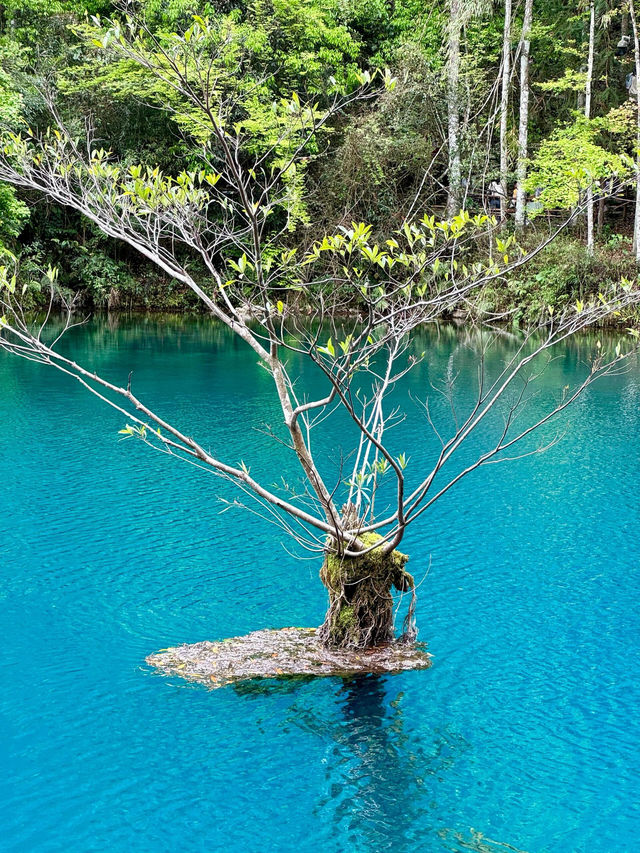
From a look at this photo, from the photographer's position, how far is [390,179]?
102ft

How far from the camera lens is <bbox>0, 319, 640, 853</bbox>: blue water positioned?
17.1 feet

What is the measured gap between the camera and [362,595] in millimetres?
6648

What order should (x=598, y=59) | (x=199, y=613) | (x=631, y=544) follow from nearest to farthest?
1. (x=199, y=613)
2. (x=631, y=544)
3. (x=598, y=59)

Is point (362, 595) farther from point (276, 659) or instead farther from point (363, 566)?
point (276, 659)

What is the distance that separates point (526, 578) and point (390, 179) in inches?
974

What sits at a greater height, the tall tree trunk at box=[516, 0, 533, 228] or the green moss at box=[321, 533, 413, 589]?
the tall tree trunk at box=[516, 0, 533, 228]

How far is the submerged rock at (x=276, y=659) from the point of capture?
21.9 feet

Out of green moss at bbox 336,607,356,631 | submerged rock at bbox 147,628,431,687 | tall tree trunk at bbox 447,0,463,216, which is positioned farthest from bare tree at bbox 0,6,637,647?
tall tree trunk at bbox 447,0,463,216

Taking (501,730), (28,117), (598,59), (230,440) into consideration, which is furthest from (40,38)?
(501,730)

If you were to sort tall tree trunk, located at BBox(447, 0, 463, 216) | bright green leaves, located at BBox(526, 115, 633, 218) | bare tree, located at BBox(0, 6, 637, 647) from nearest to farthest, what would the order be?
bare tree, located at BBox(0, 6, 637, 647) → bright green leaves, located at BBox(526, 115, 633, 218) → tall tree trunk, located at BBox(447, 0, 463, 216)

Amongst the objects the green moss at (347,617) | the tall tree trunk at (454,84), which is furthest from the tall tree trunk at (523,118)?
the green moss at (347,617)

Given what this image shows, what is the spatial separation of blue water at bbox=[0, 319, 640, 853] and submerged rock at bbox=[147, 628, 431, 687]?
13cm

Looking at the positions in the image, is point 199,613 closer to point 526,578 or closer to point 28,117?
point 526,578

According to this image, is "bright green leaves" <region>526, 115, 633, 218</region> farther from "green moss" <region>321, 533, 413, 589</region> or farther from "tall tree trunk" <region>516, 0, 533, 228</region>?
"green moss" <region>321, 533, 413, 589</region>
